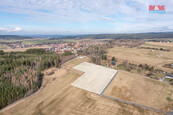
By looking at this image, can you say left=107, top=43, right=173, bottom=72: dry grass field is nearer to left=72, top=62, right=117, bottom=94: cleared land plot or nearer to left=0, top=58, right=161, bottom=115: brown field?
left=72, top=62, right=117, bottom=94: cleared land plot

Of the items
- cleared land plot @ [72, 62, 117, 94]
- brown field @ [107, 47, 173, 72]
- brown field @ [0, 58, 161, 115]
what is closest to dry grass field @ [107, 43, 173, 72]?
brown field @ [107, 47, 173, 72]

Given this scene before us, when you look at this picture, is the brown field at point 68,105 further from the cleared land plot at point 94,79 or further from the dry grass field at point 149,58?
the dry grass field at point 149,58

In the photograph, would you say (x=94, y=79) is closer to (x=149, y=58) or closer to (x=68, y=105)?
(x=68, y=105)

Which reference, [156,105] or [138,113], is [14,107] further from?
[156,105]

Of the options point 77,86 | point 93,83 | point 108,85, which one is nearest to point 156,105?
point 108,85

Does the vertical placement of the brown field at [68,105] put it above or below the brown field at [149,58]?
below

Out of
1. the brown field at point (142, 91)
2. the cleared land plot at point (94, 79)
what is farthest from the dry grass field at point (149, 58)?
the cleared land plot at point (94, 79)
